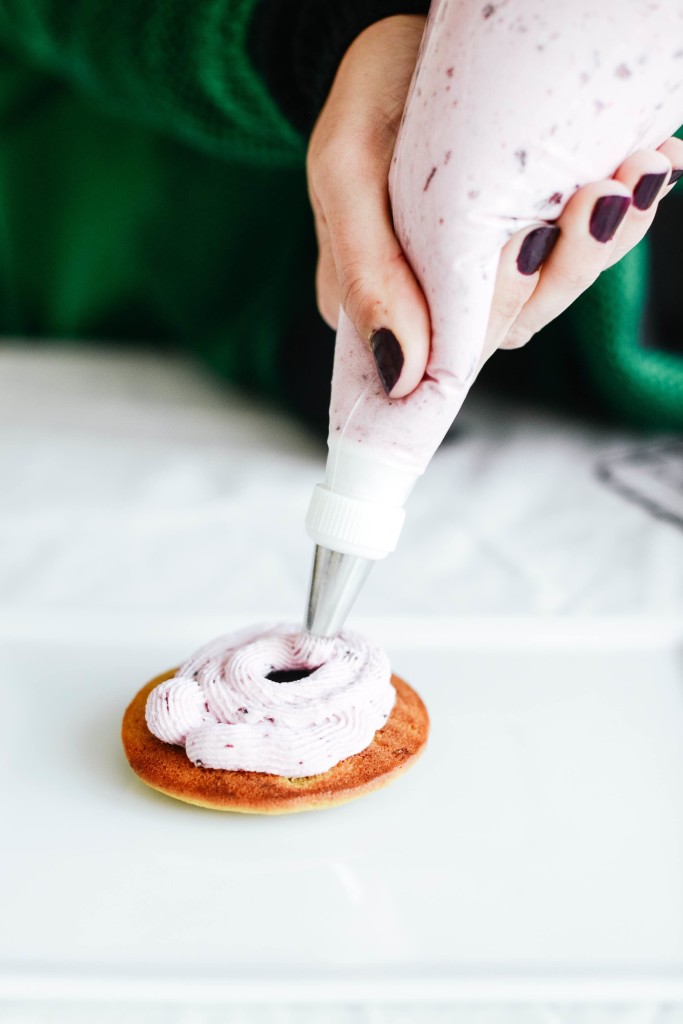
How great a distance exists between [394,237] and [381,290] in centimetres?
5

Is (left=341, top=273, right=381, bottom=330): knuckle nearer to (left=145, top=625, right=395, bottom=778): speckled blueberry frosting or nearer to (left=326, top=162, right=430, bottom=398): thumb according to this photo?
(left=326, top=162, right=430, bottom=398): thumb

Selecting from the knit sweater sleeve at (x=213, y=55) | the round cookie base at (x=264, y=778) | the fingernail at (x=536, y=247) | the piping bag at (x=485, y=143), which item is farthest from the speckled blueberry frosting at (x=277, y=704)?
the knit sweater sleeve at (x=213, y=55)

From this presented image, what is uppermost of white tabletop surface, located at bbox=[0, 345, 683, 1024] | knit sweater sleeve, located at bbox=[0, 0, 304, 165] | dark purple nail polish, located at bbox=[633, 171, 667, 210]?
dark purple nail polish, located at bbox=[633, 171, 667, 210]

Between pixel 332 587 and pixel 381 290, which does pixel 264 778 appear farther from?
pixel 381 290

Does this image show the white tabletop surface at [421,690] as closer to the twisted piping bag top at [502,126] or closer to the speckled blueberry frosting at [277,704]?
the speckled blueberry frosting at [277,704]


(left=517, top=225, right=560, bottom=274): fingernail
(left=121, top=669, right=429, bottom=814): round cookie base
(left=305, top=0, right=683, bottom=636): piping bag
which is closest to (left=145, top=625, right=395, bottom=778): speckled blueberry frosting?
(left=121, top=669, right=429, bottom=814): round cookie base

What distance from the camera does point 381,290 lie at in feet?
2.02

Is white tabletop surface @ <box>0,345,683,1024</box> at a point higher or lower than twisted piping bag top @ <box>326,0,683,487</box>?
lower

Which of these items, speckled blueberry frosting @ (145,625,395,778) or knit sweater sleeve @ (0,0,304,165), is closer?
speckled blueberry frosting @ (145,625,395,778)

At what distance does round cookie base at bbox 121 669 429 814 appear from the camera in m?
0.66

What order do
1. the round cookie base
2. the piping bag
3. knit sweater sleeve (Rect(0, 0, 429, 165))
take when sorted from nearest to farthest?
1. the piping bag
2. the round cookie base
3. knit sweater sleeve (Rect(0, 0, 429, 165))

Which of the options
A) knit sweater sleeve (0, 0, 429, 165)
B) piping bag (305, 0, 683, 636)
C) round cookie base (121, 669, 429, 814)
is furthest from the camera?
knit sweater sleeve (0, 0, 429, 165)

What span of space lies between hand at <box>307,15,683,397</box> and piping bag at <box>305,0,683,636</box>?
10 mm

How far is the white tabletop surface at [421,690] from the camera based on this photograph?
23.2 inches
